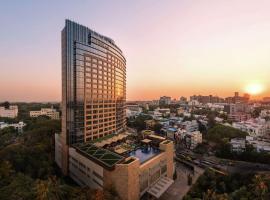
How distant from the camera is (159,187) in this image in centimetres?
2555

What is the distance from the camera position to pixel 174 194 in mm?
27562

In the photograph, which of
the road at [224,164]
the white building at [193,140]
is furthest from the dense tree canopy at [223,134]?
the road at [224,164]

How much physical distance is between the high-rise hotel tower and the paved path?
2.26 meters

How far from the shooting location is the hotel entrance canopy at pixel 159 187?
79.0 feet

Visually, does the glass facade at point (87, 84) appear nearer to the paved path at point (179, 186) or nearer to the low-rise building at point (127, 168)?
the low-rise building at point (127, 168)

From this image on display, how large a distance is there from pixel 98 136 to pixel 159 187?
60.1 ft

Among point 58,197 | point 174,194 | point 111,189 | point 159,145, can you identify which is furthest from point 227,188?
point 58,197

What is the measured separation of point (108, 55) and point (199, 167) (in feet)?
112

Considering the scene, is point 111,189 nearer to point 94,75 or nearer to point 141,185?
point 141,185

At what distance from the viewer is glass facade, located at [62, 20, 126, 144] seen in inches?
1278

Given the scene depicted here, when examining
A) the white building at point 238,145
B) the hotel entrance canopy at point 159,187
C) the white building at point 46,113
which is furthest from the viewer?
the white building at point 46,113

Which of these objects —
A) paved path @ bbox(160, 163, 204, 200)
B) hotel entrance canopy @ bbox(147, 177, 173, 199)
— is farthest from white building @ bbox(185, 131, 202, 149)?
hotel entrance canopy @ bbox(147, 177, 173, 199)

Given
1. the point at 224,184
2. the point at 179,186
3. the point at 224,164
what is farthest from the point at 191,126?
the point at 224,184

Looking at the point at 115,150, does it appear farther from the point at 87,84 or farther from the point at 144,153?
the point at 87,84
